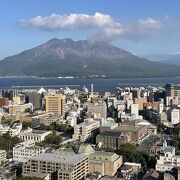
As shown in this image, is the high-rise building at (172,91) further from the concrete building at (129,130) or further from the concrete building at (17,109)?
the concrete building at (129,130)

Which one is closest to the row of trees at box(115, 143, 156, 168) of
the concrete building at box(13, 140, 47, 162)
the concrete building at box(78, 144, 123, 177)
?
the concrete building at box(78, 144, 123, 177)

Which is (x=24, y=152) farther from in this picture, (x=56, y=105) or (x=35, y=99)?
(x=35, y=99)

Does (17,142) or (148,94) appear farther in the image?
(148,94)

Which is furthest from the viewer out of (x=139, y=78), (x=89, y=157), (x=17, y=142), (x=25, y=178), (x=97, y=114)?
(x=139, y=78)

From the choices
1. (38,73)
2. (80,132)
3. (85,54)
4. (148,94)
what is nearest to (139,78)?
(38,73)

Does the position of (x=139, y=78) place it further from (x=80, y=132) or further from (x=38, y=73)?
(x=80, y=132)

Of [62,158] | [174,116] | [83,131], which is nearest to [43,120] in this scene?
[83,131]

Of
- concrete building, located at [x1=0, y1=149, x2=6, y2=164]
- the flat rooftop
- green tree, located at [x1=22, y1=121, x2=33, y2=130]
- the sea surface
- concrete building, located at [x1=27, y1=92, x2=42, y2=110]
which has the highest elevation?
the sea surface

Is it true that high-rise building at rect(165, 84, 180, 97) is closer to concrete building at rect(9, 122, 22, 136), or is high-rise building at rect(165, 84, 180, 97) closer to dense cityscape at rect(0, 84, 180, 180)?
dense cityscape at rect(0, 84, 180, 180)
